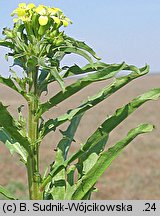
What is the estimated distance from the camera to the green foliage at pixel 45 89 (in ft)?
5.88

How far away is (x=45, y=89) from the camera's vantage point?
1897mm

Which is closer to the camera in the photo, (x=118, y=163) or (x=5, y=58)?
(x=5, y=58)

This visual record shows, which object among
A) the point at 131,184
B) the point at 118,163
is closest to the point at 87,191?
the point at 131,184

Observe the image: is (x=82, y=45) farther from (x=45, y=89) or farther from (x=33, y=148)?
(x=33, y=148)

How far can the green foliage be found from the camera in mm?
1792

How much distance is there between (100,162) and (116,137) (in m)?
15.5

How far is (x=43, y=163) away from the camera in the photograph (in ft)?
39.9

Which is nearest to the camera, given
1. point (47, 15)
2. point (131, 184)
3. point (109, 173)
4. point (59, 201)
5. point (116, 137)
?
point (47, 15)

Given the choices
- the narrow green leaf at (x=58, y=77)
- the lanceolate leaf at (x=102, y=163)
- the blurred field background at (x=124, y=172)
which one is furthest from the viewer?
the blurred field background at (x=124, y=172)

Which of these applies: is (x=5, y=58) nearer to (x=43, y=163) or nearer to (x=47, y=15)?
(x=47, y=15)

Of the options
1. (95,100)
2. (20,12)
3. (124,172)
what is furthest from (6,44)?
(124,172)

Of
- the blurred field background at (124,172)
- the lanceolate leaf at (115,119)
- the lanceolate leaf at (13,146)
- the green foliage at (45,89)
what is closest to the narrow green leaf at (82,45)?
the green foliage at (45,89)

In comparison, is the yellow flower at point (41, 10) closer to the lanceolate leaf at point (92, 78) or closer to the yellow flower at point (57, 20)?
the yellow flower at point (57, 20)

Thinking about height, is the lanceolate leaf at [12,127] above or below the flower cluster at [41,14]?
below
